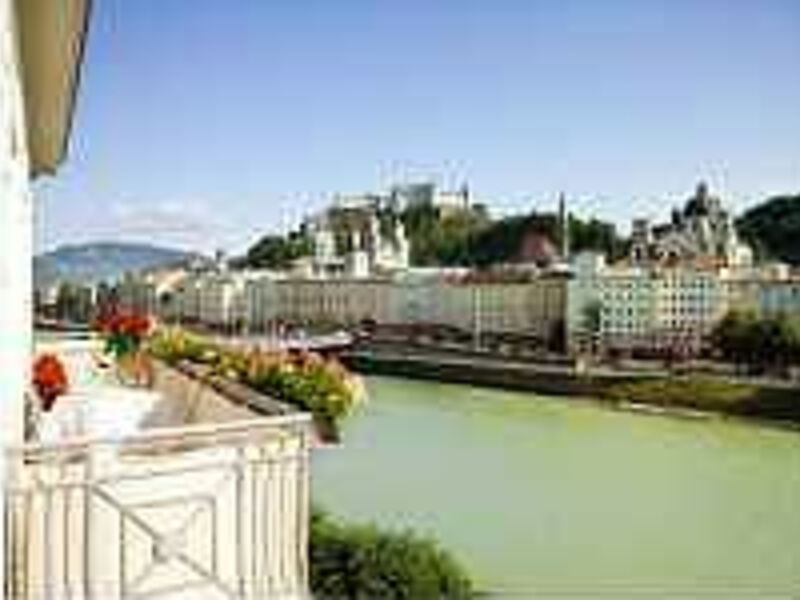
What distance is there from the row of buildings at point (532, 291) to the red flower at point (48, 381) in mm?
36462

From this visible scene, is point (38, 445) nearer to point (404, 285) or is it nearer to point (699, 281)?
point (699, 281)

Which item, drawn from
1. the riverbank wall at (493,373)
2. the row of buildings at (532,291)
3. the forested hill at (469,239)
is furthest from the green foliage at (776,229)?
the riverbank wall at (493,373)

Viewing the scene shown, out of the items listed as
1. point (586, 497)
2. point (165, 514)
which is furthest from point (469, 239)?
point (165, 514)

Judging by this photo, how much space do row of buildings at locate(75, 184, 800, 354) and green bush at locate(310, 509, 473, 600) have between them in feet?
116

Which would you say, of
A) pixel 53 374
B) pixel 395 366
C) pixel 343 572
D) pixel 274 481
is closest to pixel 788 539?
pixel 343 572

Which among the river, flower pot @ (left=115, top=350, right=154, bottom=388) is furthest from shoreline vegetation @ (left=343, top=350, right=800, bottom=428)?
flower pot @ (left=115, top=350, right=154, bottom=388)

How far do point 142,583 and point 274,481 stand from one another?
0.25 m

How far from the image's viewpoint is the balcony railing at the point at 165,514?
1.74 metres

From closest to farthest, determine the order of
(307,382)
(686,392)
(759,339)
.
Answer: (307,382), (686,392), (759,339)

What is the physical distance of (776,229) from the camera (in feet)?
161

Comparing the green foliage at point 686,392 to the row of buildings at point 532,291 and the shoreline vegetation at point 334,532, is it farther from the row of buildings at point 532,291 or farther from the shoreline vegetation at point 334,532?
the shoreline vegetation at point 334,532

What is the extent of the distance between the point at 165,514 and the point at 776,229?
49188 mm

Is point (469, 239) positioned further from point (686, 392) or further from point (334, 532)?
point (334, 532)

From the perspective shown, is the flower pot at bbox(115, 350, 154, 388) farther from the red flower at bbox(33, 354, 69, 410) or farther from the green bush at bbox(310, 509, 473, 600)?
the red flower at bbox(33, 354, 69, 410)
